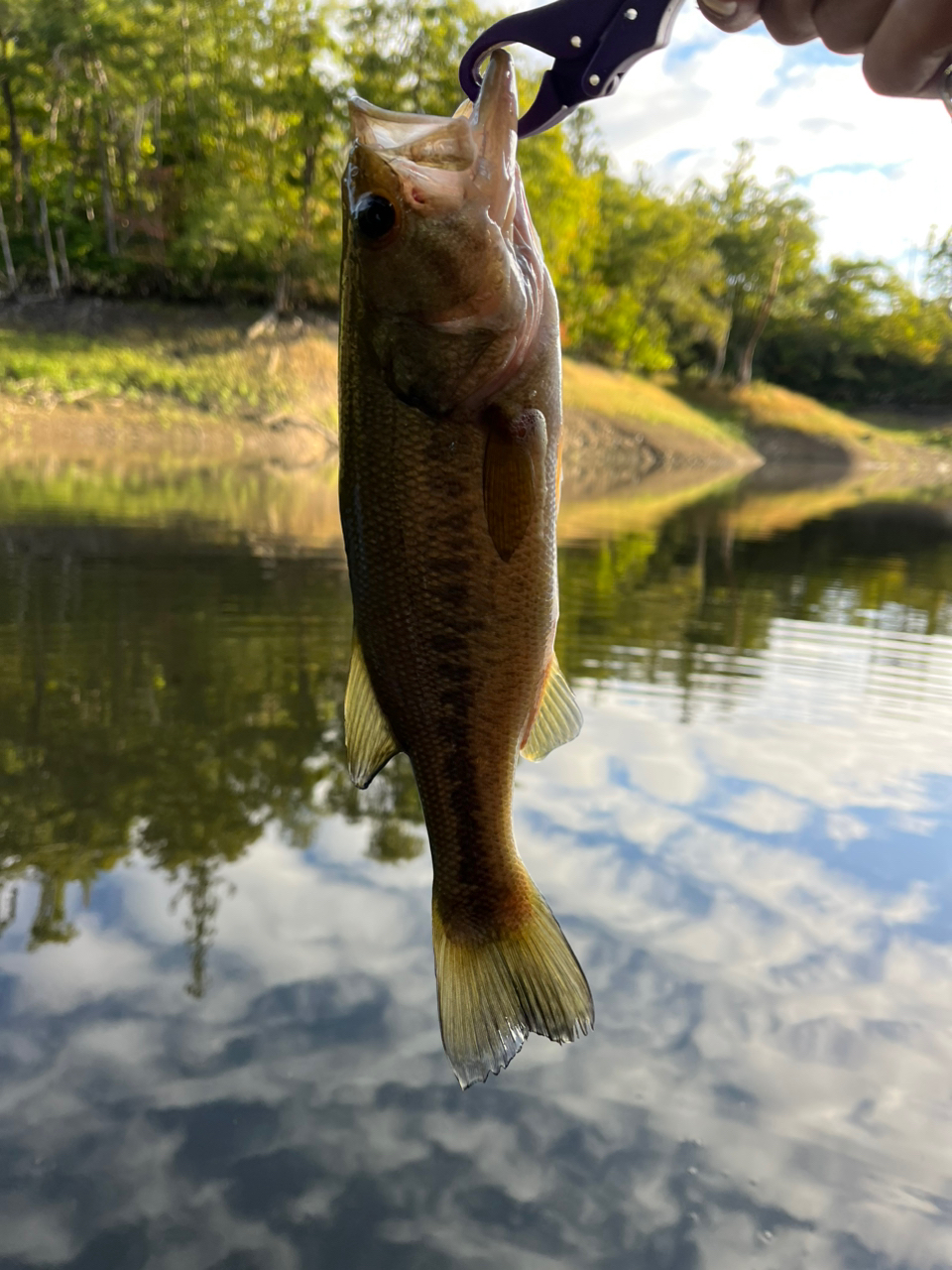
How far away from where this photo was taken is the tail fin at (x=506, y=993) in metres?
1.78

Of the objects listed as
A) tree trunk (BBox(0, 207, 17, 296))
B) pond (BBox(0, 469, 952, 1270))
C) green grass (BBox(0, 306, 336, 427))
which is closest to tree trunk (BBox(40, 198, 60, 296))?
tree trunk (BBox(0, 207, 17, 296))

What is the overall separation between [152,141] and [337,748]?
3800 centimetres

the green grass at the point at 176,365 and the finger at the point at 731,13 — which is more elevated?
the green grass at the point at 176,365

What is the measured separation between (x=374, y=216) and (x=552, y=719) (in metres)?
1.01

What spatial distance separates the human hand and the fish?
719 millimetres

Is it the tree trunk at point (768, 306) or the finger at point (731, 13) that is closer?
the finger at point (731, 13)

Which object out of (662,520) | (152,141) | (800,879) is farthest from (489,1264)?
(152,141)

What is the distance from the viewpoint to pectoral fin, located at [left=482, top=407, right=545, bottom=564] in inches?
63.9

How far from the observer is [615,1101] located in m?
3.72

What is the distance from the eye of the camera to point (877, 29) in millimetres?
1923

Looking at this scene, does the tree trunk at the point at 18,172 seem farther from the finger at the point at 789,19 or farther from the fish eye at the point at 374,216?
the fish eye at the point at 374,216

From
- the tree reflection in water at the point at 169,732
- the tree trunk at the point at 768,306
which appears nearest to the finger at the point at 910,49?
the tree reflection in water at the point at 169,732

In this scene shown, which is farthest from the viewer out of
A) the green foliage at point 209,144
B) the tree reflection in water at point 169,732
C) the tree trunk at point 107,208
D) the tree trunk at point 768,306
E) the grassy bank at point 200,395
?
the tree trunk at point 768,306

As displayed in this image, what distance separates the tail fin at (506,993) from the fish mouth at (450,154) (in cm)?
134
